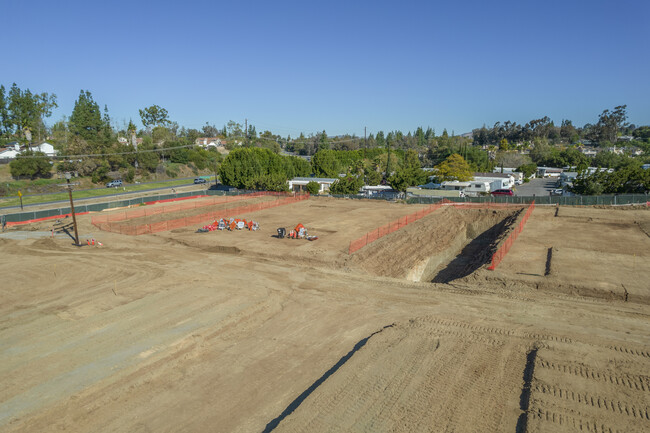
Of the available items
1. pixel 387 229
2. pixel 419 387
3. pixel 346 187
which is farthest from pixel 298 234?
pixel 346 187

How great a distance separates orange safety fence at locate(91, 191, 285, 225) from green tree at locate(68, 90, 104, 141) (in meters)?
57.0

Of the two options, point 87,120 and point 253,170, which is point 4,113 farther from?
point 253,170

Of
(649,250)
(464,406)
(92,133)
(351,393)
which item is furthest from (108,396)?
(92,133)

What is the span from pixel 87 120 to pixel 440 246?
103016mm

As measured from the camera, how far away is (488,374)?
12.2 metres

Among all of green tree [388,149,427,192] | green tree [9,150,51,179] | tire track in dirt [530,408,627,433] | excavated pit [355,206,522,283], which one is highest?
green tree [9,150,51,179]

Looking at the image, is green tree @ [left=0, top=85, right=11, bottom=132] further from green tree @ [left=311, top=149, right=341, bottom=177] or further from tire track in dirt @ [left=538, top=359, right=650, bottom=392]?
tire track in dirt @ [left=538, top=359, right=650, bottom=392]

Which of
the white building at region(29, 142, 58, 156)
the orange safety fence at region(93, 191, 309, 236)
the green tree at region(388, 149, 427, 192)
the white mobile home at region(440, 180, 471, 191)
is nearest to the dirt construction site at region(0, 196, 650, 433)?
the orange safety fence at region(93, 191, 309, 236)

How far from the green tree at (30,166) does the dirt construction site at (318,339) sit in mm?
53657

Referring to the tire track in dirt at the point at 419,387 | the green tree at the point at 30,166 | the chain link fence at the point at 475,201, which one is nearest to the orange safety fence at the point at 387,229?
the chain link fence at the point at 475,201

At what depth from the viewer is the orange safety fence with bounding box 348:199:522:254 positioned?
103ft

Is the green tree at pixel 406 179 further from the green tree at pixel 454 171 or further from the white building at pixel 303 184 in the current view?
the white building at pixel 303 184

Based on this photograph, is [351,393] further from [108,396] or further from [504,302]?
[504,302]

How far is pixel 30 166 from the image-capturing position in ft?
→ 239
